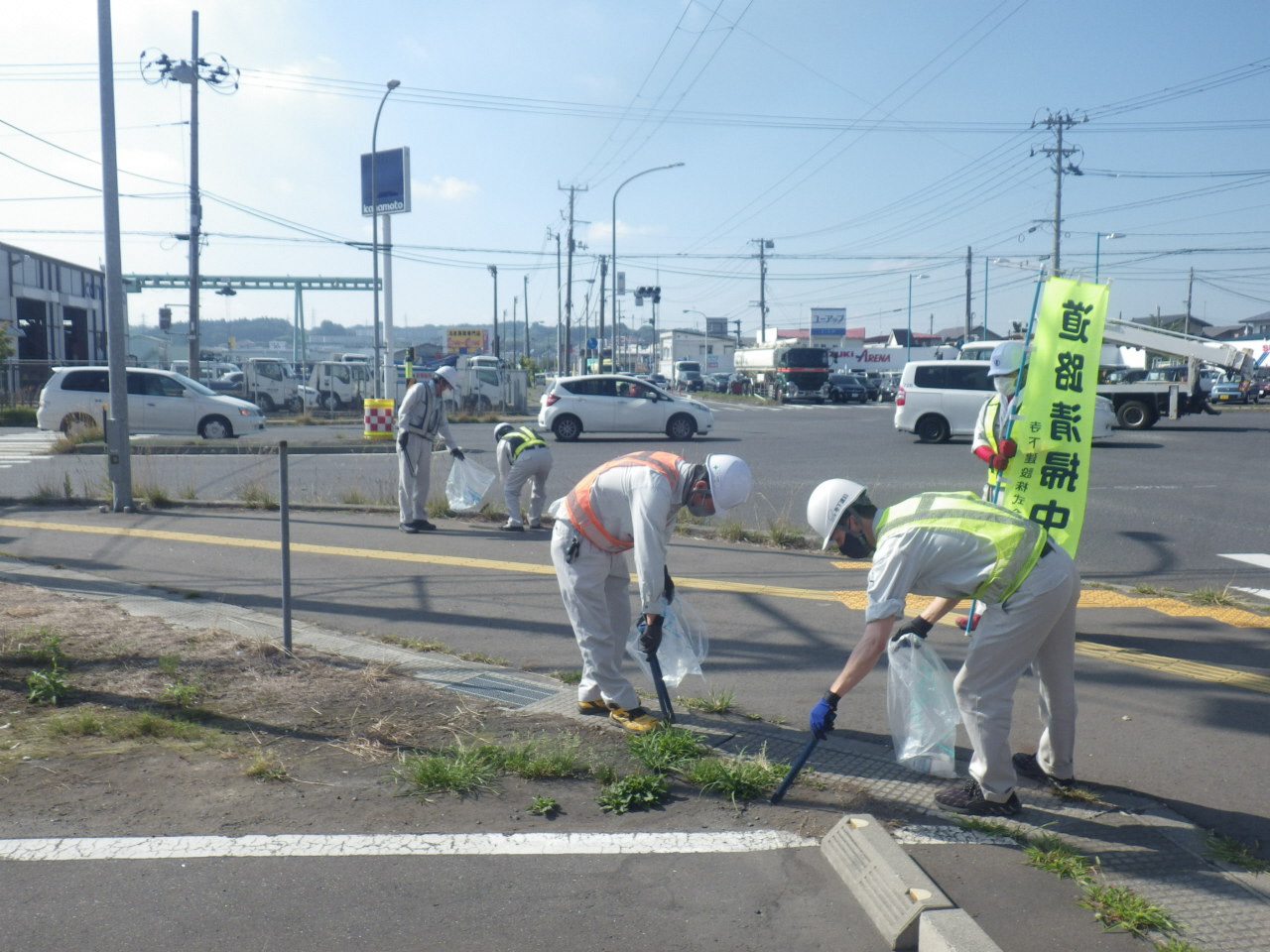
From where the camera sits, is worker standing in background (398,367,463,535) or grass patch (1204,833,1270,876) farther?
worker standing in background (398,367,463,535)

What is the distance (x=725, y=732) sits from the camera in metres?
4.92

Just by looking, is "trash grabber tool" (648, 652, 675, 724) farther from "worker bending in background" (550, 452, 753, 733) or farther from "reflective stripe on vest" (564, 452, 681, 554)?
"reflective stripe on vest" (564, 452, 681, 554)

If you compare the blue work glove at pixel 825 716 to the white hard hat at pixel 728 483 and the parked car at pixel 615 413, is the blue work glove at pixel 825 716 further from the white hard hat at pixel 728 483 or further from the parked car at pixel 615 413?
Answer: the parked car at pixel 615 413

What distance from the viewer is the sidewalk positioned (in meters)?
3.25

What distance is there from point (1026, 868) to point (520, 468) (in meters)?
7.55

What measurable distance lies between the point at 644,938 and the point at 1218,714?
357cm

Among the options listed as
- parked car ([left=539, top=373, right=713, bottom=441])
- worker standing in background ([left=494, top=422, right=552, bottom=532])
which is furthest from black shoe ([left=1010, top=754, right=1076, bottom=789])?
parked car ([left=539, top=373, right=713, bottom=441])

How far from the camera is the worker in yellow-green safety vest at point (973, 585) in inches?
148

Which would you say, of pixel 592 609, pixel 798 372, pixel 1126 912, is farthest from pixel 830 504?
pixel 798 372

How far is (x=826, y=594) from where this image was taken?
8094mm

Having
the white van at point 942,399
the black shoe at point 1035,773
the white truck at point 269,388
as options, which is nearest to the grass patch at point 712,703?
the black shoe at point 1035,773

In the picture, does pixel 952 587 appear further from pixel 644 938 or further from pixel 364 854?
pixel 364 854

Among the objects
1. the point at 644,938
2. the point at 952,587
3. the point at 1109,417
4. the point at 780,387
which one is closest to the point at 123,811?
the point at 644,938

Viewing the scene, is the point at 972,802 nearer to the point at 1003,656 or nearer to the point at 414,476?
the point at 1003,656
